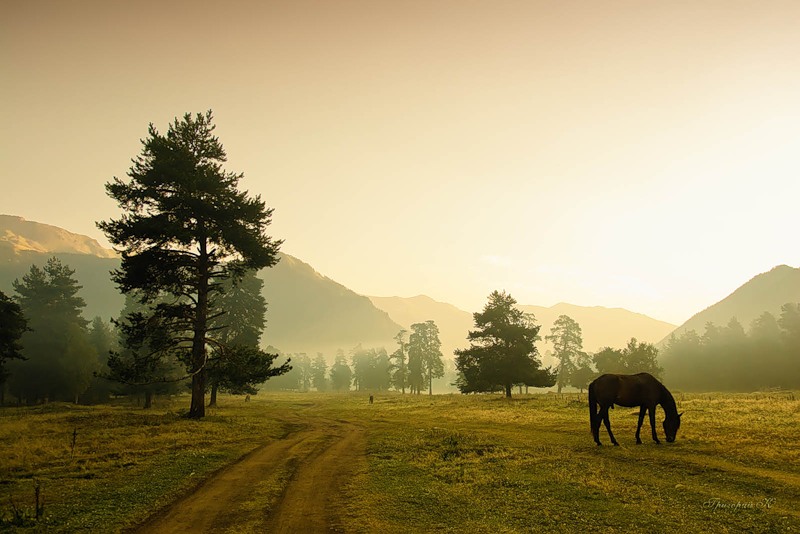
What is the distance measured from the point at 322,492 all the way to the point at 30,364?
Answer: 64062 millimetres

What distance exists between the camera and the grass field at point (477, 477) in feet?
31.8

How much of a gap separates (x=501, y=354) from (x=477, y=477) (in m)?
41.1

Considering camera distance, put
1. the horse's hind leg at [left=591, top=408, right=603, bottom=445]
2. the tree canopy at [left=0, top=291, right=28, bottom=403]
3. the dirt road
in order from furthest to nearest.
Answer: the tree canopy at [left=0, top=291, right=28, bottom=403] → the horse's hind leg at [left=591, top=408, right=603, bottom=445] → the dirt road

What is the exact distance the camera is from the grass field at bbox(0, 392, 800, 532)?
9.68 m

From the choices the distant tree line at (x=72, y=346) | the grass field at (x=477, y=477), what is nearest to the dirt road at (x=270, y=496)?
the grass field at (x=477, y=477)

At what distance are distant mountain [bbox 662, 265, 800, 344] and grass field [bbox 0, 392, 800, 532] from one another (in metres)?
163

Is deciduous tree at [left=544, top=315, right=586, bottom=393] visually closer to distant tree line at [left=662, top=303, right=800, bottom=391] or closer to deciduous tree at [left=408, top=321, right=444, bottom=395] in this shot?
deciduous tree at [left=408, top=321, right=444, bottom=395]

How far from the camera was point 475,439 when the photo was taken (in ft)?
69.4

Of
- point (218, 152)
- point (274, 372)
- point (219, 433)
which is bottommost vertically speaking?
point (219, 433)

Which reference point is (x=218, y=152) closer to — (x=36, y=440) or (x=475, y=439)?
(x=36, y=440)

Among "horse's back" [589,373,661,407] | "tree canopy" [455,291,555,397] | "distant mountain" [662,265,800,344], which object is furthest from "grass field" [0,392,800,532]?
"distant mountain" [662,265,800,344]

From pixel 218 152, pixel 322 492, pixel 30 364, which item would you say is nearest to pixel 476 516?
pixel 322 492

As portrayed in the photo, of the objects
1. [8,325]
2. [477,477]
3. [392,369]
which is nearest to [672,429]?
[477,477]

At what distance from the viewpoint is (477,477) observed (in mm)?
13766
